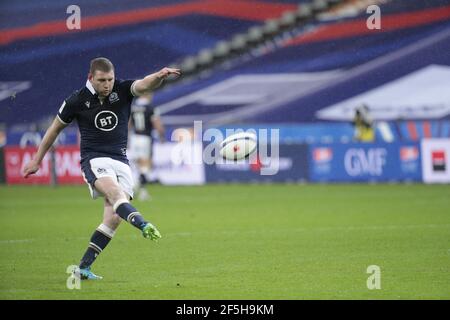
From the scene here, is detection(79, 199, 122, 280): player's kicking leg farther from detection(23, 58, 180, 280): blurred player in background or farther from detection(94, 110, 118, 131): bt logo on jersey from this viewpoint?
detection(94, 110, 118, 131): bt logo on jersey

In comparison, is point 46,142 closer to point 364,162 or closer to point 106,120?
point 106,120

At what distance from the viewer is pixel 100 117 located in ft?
31.1

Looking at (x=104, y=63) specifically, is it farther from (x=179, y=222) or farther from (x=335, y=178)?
(x=335, y=178)

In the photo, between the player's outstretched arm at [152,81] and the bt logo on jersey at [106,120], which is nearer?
the player's outstretched arm at [152,81]

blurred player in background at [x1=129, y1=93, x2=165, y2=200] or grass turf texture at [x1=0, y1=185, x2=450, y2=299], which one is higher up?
blurred player in background at [x1=129, y1=93, x2=165, y2=200]

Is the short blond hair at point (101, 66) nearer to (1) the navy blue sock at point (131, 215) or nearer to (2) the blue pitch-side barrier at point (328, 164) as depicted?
(1) the navy blue sock at point (131, 215)

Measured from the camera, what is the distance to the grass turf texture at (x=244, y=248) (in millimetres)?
8633

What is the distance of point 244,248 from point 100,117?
3202 millimetres

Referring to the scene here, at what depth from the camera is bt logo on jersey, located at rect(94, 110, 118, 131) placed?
9.48m

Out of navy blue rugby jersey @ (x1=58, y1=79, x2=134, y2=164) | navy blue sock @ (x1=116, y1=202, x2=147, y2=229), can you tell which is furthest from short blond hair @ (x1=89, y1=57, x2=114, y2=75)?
navy blue sock @ (x1=116, y1=202, x2=147, y2=229)

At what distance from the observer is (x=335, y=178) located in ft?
83.1

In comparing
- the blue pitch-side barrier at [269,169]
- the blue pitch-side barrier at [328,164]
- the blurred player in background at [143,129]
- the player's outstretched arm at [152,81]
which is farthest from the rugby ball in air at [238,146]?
the blue pitch-side barrier at [269,169]
